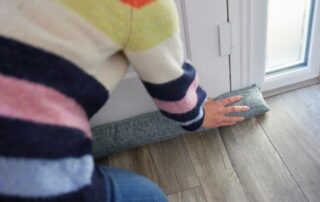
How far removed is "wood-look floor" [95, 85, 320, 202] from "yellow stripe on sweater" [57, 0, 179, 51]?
52 cm

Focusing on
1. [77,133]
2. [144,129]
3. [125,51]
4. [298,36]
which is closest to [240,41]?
[298,36]

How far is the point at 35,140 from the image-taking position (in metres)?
0.50

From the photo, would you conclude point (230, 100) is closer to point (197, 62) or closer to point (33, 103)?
point (197, 62)

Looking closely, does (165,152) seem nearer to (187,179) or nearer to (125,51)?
(187,179)

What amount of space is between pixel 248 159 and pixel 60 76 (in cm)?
66

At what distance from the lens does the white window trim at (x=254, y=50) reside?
0.98 m

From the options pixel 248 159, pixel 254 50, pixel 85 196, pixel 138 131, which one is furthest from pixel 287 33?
pixel 85 196

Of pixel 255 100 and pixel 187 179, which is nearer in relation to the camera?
pixel 187 179

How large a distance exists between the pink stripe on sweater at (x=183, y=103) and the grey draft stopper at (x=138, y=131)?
37cm

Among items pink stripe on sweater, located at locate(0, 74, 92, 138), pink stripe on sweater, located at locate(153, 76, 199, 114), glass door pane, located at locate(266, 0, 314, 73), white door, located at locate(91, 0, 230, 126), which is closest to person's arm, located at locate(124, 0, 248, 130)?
pink stripe on sweater, located at locate(153, 76, 199, 114)

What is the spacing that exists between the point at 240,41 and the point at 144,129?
14.6 inches

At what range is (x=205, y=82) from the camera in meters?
1.11

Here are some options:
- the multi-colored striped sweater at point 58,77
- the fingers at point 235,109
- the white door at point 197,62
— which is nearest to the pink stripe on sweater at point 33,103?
the multi-colored striped sweater at point 58,77

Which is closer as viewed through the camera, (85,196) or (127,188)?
(85,196)
